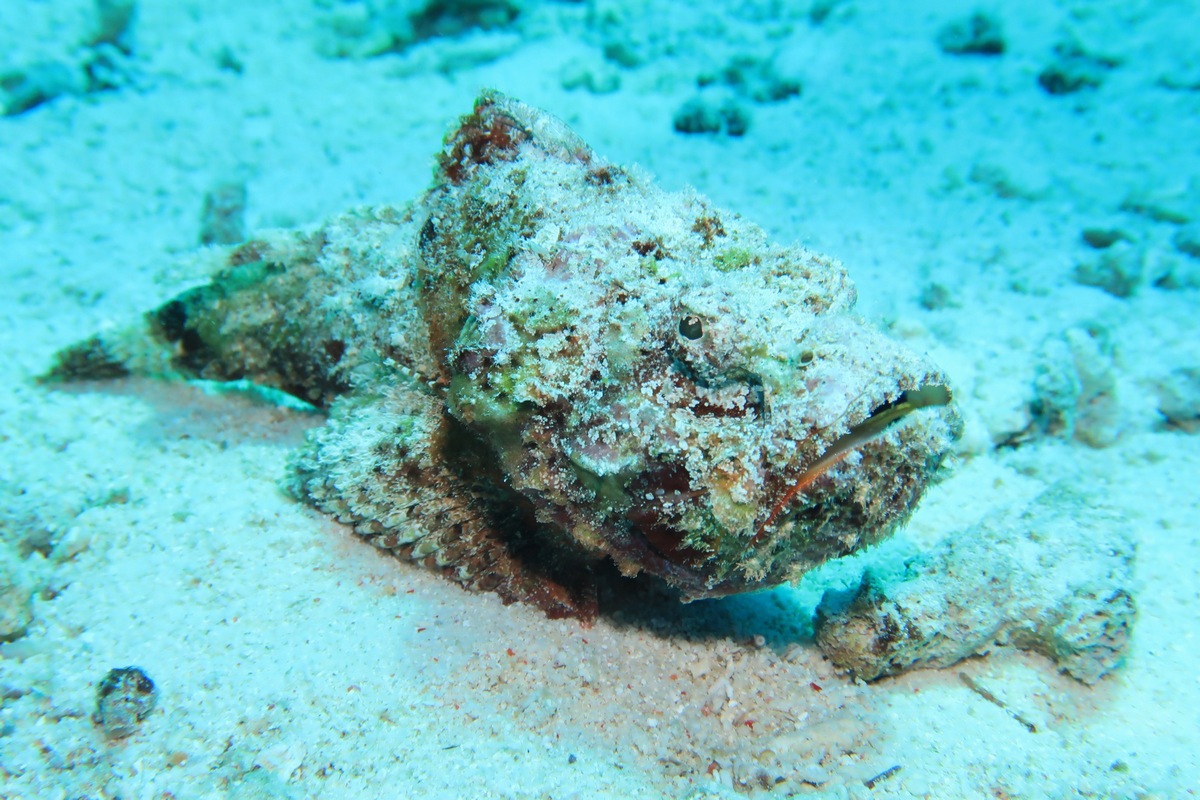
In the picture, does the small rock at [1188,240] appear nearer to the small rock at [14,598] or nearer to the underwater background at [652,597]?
the underwater background at [652,597]

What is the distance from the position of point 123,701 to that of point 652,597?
208 cm

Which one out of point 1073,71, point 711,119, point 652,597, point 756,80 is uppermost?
point 1073,71

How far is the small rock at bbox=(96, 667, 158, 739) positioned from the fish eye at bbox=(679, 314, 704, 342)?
7.44ft

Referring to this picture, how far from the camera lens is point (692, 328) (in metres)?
2.31

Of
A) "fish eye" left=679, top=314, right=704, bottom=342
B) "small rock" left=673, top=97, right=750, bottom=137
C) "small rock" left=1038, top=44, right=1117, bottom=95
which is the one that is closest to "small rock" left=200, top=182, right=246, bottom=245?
"small rock" left=673, top=97, right=750, bottom=137

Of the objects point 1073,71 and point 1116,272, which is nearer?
point 1116,272

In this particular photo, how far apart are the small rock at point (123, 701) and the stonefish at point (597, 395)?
3.41ft

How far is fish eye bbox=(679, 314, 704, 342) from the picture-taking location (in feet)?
7.57

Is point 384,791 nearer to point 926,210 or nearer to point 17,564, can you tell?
point 17,564

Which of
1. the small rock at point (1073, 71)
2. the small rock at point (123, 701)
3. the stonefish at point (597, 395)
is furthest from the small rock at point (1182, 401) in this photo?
the small rock at point (123, 701)

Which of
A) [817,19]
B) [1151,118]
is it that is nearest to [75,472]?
[817,19]

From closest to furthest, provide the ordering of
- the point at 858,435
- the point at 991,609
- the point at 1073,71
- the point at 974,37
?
the point at 858,435 < the point at 991,609 < the point at 1073,71 < the point at 974,37

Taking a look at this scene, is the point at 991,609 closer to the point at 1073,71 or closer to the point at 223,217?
the point at 223,217

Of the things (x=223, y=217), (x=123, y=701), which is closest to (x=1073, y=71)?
(x=223, y=217)
